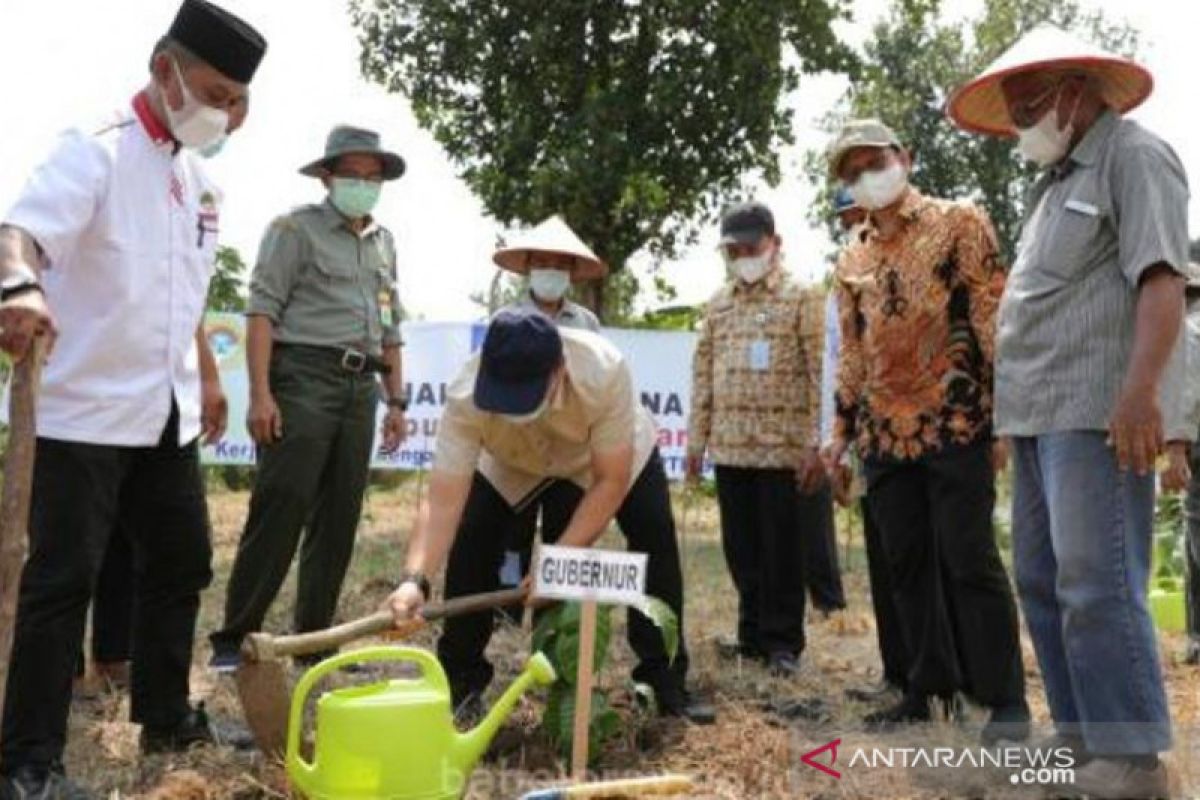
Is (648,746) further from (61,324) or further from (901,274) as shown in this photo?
(61,324)

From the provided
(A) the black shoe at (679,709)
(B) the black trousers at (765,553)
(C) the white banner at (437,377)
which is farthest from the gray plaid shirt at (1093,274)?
(C) the white banner at (437,377)

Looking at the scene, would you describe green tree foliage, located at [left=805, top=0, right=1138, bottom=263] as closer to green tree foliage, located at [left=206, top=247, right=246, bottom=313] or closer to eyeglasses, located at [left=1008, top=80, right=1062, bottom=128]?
green tree foliage, located at [left=206, top=247, right=246, bottom=313]

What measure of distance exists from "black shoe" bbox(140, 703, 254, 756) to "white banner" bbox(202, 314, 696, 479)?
14.9 feet

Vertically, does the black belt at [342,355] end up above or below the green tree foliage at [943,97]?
below

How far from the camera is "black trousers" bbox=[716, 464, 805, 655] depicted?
4672 millimetres

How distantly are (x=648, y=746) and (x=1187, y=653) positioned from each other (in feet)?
8.78

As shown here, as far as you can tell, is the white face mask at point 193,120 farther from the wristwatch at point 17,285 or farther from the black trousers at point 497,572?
the black trousers at point 497,572

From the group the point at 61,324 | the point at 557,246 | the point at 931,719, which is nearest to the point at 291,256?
the point at 557,246

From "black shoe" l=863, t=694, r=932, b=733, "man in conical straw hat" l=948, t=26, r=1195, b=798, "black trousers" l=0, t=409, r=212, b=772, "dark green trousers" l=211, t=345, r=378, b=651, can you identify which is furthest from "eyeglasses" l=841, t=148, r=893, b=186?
"black trousers" l=0, t=409, r=212, b=772

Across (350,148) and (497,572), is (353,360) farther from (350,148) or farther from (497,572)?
(497,572)

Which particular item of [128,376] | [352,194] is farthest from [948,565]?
[352,194]

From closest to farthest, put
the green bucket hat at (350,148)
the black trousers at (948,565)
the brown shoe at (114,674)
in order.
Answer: the black trousers at (948,565) → the brown shoe at (114,674) → the green bucket hat at (350,148)

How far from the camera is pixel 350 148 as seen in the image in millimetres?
4645

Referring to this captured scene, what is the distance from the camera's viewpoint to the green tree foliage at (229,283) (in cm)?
1662
